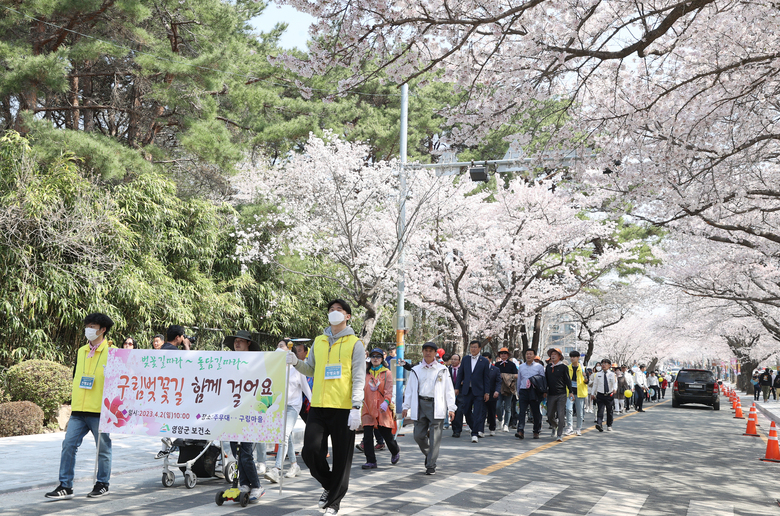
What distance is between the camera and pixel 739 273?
994 inches

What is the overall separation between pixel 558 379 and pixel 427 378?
4889 mm

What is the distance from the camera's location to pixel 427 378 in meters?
9.99

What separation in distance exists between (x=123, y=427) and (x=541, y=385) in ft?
30.1

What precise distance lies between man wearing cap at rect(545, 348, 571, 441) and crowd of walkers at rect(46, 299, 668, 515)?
21mm

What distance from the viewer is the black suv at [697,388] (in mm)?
27953

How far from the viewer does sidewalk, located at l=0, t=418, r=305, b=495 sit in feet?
25.4

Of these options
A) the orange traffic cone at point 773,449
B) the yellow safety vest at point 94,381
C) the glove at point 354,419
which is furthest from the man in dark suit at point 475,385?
the yellow safety vest at point 94,381

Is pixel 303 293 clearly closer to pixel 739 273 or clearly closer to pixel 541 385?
pixel 541 385

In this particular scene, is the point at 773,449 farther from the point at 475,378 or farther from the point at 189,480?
the point at 189,480

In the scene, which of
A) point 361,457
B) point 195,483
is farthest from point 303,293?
point 195,483

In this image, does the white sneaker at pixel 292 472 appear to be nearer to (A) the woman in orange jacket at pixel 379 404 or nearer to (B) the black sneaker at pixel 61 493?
(A) the woman in orange jacket at pixel 379 404

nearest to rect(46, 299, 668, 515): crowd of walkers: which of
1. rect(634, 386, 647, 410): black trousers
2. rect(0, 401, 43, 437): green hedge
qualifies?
rect(0, 401, 43, 437): green hedge

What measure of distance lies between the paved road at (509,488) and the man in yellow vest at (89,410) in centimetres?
27

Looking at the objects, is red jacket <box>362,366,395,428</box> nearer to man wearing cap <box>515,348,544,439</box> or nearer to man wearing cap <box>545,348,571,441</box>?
man wearing cap <box>545,348,571,441</box>
